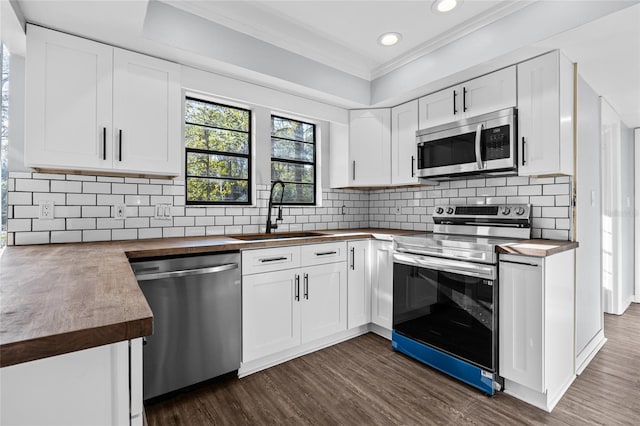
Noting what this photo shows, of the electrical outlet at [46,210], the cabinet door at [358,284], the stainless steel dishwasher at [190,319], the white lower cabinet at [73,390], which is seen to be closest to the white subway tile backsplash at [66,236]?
the electrical outlet at [46,210]

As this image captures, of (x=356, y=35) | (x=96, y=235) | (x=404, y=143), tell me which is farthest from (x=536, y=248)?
(x=96, y=235)

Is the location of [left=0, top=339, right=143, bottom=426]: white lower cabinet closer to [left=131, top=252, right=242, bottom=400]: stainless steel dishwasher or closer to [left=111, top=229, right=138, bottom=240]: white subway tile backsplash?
[left=131, top=252, right=242, bottom=400]: stainless steel dishwasher

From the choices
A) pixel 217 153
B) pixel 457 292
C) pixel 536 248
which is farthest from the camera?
pixel 217 153

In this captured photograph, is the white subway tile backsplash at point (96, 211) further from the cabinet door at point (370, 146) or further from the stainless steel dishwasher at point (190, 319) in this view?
the cabinet door at point (370, 146)

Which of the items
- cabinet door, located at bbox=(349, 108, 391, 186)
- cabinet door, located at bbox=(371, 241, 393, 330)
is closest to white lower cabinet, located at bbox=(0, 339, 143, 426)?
cabinet door, located at bbox=(371, 241, 393, 330)

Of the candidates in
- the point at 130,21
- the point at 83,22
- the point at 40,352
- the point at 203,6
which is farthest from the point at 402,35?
A: the point at 40,352

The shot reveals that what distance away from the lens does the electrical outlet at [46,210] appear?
2104 millimetres

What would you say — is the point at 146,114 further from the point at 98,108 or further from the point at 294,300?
the point at 294,300

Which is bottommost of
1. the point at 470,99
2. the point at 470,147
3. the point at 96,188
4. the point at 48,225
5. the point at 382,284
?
the point at 382,284

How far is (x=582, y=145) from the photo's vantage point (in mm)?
2416

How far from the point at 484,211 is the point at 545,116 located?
34.2 inches

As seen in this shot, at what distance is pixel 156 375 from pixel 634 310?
4.96 metres

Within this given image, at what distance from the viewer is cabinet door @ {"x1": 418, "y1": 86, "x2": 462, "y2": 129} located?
106 inches

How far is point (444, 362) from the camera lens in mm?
2344
